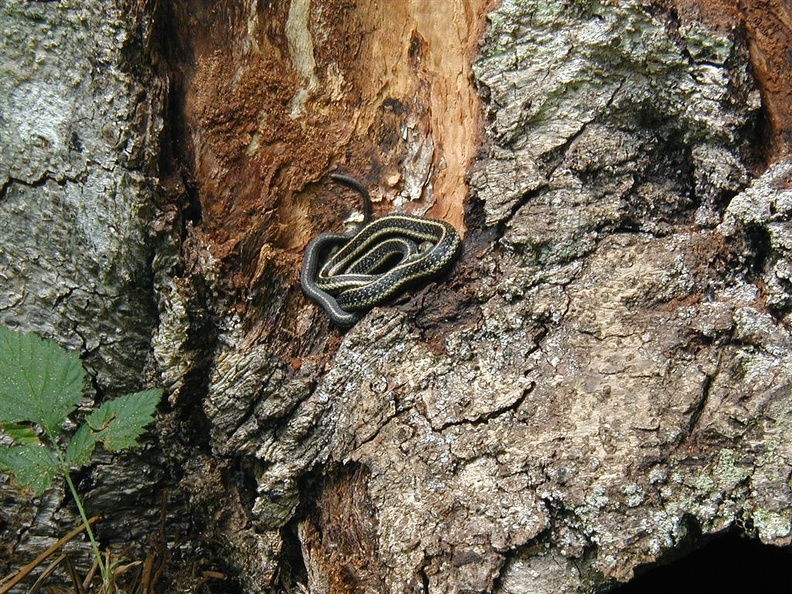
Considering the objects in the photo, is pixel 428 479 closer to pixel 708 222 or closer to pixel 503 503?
pixel 503 503

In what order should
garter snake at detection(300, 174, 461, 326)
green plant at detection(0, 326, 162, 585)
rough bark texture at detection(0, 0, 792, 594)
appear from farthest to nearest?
garter snake at detection(300, 174, 461, 326)
green plant at detection(0, 326, 162, 585)
rough bark texture at detection(0, 0, 792, 594)

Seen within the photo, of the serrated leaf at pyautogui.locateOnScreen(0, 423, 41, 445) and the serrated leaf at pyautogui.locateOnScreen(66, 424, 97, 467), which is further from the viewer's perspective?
the serrated leaf at pyautogui.locateOnScreen(0, 423, 41, 445)

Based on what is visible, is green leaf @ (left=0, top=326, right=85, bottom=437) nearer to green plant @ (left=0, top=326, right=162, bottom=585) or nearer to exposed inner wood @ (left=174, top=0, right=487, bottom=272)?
green plant @ (left=0, top=326, right=162, bottom=585)

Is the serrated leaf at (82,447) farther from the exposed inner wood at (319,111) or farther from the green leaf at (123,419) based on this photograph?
the exposed inner wood at (319,111)

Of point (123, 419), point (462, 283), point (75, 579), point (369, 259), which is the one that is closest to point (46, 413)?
point (123, 419)

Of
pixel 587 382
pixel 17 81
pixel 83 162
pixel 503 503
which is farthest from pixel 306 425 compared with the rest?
pixel 17 81

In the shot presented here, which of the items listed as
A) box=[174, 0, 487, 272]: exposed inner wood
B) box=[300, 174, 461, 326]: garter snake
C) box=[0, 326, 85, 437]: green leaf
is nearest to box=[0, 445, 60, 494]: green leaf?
box=[0, 326, 85, 437]: green leaf

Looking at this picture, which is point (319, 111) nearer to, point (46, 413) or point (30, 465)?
point (46, 413)
